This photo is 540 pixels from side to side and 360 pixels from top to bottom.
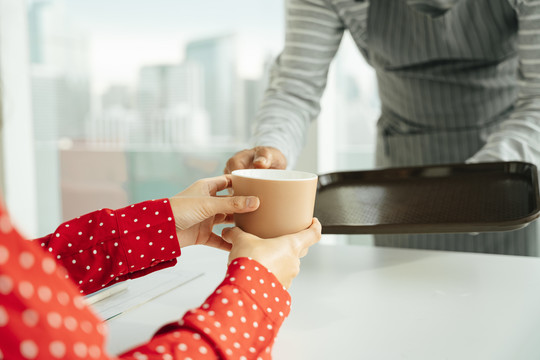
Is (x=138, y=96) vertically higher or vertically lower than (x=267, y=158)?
higher

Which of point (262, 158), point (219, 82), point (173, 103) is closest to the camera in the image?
point (262, 158)

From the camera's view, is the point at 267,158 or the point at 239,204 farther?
the point at 267,158

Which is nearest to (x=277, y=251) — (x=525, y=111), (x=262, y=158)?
(x=262, y=158)

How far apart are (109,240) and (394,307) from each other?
1.22ft

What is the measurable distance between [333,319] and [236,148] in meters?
1.90

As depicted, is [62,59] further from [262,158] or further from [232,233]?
[232,233]

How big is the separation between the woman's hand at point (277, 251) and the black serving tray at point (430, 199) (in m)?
0.21

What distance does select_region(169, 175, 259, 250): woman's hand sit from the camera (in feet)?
1.94

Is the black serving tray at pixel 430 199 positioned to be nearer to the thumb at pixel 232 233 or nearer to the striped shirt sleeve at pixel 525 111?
the striped shirt sleeve at pixel 525 111

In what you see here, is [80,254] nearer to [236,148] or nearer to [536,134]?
[536,134]

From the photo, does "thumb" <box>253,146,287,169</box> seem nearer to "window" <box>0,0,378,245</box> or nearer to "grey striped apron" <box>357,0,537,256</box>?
"grey striped apron" <box>357,0,537,256</box>

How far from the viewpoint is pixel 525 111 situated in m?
0.97

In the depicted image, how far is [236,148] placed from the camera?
97.0 inches

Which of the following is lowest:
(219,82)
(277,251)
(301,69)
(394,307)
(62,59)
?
(394,307)
